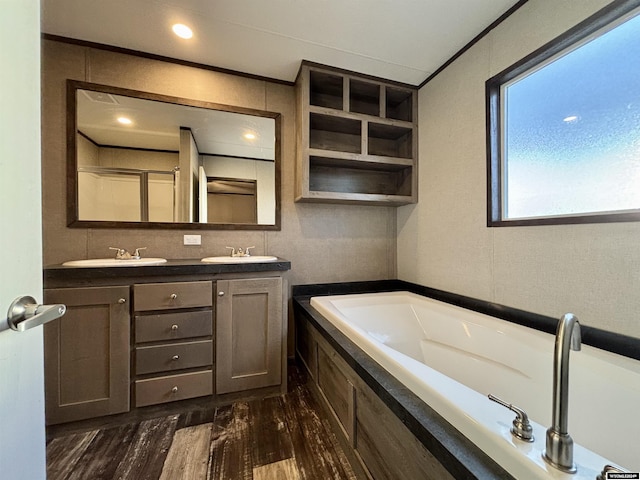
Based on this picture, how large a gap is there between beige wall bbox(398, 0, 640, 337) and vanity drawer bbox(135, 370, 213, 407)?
1.89 m

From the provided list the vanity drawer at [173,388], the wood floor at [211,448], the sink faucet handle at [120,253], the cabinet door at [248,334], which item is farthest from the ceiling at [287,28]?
the wood floor at [211,448]

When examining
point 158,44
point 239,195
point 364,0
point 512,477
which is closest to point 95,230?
point 239,195

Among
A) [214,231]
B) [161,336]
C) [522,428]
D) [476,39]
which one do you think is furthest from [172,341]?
[476,39]

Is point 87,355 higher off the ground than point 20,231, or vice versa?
point 20,231

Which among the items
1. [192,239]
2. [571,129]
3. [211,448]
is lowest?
[211,448]

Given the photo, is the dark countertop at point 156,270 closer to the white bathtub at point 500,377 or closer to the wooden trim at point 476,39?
the white bathtub at point 500,377

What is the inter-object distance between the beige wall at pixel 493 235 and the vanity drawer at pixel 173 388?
1.89 m

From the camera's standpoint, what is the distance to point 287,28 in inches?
67.3

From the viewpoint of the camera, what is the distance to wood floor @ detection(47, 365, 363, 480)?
1.22m

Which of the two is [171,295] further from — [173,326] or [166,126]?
[166,126]

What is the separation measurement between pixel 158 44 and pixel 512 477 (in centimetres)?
284

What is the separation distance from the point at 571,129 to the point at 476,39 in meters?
0.93

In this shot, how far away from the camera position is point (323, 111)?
2.11 metres

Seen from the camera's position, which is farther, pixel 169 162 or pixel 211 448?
pixel 169 162
